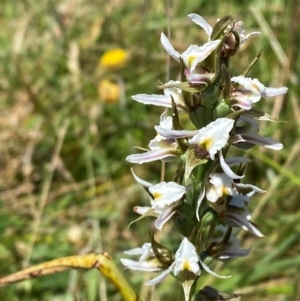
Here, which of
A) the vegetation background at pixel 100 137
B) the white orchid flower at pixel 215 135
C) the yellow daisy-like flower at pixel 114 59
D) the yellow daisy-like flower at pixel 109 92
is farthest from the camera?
the yellow daisy-like flower at pixel 114 59

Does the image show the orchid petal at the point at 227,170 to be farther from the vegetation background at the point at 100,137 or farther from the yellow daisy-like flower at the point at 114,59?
the yellow daisy-like flower at the point at 114,59

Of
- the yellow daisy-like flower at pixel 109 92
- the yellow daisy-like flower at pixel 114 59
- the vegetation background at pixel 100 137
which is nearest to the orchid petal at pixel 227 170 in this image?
the vegetation background at pixel 100 137

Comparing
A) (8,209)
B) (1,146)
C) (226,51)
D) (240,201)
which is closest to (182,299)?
(240,201)

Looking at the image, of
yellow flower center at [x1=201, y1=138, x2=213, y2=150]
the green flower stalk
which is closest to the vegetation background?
the green flower stalk

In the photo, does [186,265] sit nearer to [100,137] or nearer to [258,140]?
[258,140]

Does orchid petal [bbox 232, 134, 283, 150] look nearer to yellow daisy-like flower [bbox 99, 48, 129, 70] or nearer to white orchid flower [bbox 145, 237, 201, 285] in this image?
white orchid flower [bbox 145, 237, 201, 285]
